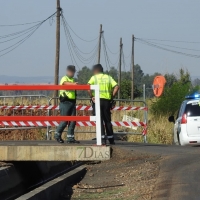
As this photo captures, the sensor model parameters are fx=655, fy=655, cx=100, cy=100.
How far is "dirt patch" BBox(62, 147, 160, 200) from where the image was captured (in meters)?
10.5

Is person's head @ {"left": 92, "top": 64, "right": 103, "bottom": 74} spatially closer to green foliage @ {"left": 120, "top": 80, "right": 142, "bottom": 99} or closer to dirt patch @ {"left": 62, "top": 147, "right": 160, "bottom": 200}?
dirt patch @ {"left": 62, "top": 147, "right": 160, "bottom": 200}

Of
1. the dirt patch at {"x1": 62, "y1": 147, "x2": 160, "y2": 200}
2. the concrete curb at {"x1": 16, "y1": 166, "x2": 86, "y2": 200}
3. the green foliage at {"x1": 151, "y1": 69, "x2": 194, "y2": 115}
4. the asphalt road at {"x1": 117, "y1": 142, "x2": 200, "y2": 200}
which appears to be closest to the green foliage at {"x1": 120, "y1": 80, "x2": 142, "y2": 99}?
the green foliage at {"x1": 151, "y1": 69, "x2": 194, "y2": 115}

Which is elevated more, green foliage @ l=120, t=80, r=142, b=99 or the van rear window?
green foliage @ l=120, t=80, r=142, b=99

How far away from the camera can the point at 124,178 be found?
39.9ft

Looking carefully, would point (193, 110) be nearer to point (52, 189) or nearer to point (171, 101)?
point (52, 189)

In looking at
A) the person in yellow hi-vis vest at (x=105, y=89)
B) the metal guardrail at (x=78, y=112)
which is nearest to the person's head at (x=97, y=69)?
the person in yellow hi-vis vest at (x=105, y=89)

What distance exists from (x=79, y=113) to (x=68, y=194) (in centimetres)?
1096

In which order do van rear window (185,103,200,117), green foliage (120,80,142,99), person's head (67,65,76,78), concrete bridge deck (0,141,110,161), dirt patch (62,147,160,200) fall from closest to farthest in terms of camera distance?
dirt patch (62,147,160,200)
concrete bridge deck (0,141,110,161)
person's head (67,65,76,78)
van rear window (185,103,200,117)
green foliage (120,80,142,99)

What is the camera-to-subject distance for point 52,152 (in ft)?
36.2

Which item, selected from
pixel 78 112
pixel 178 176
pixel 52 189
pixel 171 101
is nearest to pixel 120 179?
pixel 178 176

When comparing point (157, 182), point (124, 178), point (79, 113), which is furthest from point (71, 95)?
point (79, 113)

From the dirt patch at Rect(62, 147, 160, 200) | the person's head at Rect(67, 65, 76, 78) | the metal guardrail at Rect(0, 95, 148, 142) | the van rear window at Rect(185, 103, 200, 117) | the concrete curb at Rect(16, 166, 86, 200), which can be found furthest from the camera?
the metal guardrail at Rect(0, 95, 148, 142)

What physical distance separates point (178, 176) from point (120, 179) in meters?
1.64

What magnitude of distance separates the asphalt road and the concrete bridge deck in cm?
117
